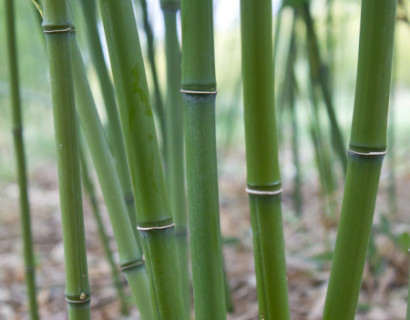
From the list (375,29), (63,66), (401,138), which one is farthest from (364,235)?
(401,138)

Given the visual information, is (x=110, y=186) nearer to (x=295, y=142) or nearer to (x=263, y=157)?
(x=263, y=157)

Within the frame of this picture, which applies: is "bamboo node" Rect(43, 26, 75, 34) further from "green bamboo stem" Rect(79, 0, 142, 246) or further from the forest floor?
the forest floor

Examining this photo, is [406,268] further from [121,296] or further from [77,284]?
[77,284]

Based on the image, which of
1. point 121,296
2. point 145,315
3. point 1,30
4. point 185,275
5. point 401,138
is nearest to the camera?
point 145,315

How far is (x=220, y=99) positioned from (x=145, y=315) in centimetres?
271

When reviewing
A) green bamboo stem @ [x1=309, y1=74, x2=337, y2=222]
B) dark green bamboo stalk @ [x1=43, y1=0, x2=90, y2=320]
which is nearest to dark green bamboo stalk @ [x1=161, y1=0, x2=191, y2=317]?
dark green bamboo stalk @ [x1=43, y1=0, x2=90, y2=320]

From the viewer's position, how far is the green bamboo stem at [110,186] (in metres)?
0.42

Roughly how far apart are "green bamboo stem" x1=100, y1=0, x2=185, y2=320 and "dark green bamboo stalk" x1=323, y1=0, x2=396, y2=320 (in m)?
0.14

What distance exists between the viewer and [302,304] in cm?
100

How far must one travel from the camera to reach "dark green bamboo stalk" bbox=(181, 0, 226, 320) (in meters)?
0.35

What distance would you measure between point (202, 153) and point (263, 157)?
0.16ft

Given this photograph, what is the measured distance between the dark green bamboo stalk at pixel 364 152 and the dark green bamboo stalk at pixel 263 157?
0.16ft

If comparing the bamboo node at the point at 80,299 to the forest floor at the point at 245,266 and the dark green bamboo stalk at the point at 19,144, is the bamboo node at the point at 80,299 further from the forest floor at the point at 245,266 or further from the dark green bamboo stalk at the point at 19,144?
the forest floor at the point at 245,266

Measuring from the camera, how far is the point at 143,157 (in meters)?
0.36
